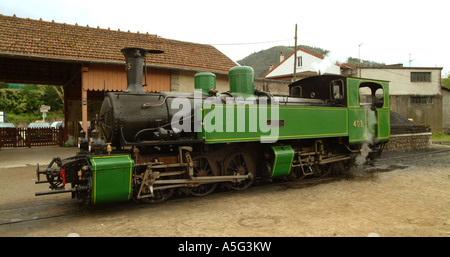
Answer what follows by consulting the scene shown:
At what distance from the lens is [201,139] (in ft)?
18.7

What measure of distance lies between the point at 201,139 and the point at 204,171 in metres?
0.70

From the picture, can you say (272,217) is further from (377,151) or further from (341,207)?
(377,151)

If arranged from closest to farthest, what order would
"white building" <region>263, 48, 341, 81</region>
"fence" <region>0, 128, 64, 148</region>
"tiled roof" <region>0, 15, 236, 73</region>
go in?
"tiled roof" <region>0, 15, 236, 73</region>, "fence" <region>0, 128, 64, 148</region>, "white building" <region>263, 48, 341, 81</region>

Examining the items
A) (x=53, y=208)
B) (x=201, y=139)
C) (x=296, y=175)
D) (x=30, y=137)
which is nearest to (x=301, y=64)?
(x=30, y=137)

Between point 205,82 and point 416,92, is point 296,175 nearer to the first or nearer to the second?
point 205,82

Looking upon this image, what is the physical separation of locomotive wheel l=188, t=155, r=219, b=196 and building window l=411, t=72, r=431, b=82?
28.4 m

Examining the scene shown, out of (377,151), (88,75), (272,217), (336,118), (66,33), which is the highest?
(66,33)

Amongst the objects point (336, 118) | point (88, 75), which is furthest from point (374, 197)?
point (88, 75)

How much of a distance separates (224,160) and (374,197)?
3.01 metres

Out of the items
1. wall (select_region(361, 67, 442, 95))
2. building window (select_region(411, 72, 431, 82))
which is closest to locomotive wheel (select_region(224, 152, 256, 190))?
wall (select_region(361, 67, 442, 95))

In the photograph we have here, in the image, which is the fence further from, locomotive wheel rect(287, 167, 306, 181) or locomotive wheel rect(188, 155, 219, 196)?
locomotive wheel rect(287, 167, 306, 181)

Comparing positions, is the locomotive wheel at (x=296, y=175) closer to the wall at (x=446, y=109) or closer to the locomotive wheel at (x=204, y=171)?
the locomotive wheel at (x=204, y=171)

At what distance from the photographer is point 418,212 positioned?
5.01 metres

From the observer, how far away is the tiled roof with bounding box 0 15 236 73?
10.1m
